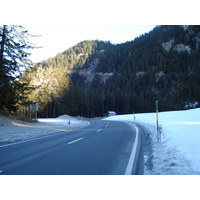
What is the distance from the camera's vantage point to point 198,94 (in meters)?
112

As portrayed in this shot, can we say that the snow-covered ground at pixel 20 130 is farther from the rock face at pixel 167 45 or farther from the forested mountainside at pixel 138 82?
the rock face at pixel 167 45

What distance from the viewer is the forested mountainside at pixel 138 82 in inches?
2525

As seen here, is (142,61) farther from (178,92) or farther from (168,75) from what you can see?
→ (178,92)

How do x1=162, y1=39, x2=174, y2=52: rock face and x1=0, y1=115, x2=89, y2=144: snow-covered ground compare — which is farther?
x1=162, y1=39, x2=174, y2=52: rock face

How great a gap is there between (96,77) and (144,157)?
173 meters

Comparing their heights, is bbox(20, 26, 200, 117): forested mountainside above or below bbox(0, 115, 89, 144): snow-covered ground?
above

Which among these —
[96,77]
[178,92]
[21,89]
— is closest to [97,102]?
[178,92]

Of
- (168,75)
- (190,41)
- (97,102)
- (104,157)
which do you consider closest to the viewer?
(104,157)

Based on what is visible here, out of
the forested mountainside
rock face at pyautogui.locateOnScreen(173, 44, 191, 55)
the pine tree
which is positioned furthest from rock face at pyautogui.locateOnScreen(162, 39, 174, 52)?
the pine tree

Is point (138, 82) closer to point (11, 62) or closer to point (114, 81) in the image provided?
point (114, 81)

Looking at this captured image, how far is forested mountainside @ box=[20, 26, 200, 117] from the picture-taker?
2525 inches

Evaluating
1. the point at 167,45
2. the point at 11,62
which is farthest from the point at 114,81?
the point at 11,62

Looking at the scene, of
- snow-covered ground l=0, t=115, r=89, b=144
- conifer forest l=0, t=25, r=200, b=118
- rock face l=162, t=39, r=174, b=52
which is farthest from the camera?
rock face l=162, t=39, r=174, b=52

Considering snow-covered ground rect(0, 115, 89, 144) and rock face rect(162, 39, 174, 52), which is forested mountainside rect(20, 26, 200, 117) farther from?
snow-covered ground rect(0, 115, 89, 144)
